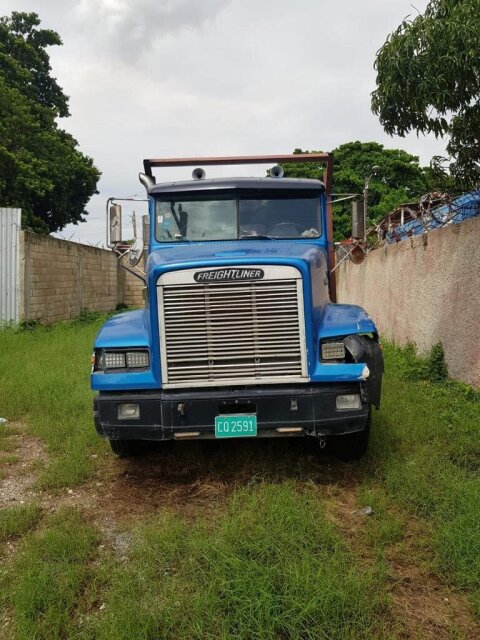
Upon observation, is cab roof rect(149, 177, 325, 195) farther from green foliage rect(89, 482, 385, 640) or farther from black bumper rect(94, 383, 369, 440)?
green foliage rect(89, 482, 385, 640)

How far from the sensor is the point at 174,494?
3.88 m

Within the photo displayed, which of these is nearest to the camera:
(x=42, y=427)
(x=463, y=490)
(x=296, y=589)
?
(x=296, y=589)

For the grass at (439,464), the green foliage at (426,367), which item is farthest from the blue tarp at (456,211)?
the grass at (439,464)

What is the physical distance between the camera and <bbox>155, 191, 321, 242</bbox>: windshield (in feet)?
16.5

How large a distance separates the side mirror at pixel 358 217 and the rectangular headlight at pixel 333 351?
2043 mm

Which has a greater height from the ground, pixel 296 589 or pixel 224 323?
pixel 224 323

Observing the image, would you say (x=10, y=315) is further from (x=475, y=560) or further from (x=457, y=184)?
(x=475, y=560)

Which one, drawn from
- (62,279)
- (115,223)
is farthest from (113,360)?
(62,279)

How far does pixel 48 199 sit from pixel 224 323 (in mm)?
21075

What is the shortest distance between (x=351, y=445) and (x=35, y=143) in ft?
65.0

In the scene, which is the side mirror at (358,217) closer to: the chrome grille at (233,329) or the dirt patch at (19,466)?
the chrome grille at (233,329)

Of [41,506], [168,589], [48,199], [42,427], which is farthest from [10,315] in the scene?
[48,199]

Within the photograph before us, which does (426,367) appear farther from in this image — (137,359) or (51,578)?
(51,578)

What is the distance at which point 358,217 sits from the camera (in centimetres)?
551
